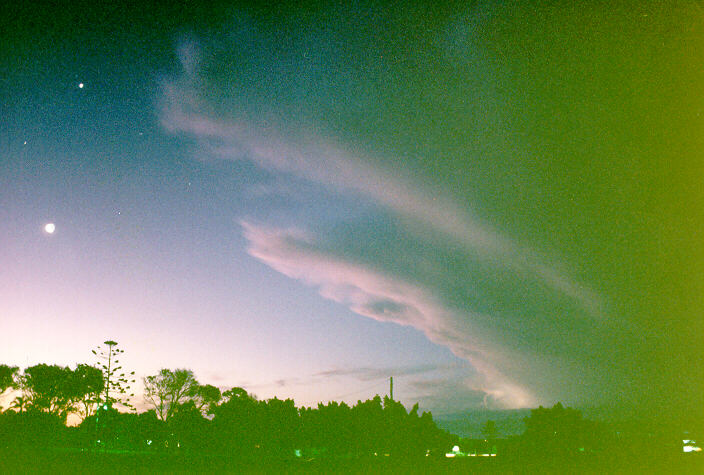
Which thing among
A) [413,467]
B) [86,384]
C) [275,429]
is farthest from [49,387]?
[413,467]

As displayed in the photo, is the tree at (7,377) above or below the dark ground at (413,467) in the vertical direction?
above

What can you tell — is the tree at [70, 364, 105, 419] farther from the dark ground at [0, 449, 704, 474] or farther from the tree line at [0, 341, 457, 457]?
→ the dark ground at [0, 449, 704, 474]

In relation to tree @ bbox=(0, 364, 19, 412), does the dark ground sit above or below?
below

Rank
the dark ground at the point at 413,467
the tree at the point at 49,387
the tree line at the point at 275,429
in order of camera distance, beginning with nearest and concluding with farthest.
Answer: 1. the dark ground at the point at 413,467
2. the tree line at the point at 275,429
3. the tree at the point at 49,387

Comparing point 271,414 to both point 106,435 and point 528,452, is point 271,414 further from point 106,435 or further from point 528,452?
point 106,435

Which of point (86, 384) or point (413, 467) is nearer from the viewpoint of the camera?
point (413, 467)

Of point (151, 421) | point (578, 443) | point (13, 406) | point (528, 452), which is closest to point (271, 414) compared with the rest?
point (528, 452)

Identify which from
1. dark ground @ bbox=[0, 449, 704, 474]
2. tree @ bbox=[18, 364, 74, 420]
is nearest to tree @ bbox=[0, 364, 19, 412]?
tree @ bbox=[18, 364, 74, 420]

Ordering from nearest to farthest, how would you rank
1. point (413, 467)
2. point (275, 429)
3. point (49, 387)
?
1. point (413, 467)
2. point (275, 429)
3. point (49, 387)

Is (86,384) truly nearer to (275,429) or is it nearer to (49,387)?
(49,387)

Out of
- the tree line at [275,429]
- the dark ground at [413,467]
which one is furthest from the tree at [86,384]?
the dark ground at [413,467]

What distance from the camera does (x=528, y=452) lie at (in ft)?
137

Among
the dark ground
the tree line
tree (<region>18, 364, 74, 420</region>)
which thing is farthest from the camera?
tree (<region>18, 364, 74, 420</region>)

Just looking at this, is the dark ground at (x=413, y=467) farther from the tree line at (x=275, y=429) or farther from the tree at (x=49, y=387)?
the tree at (x=49, y=387)
